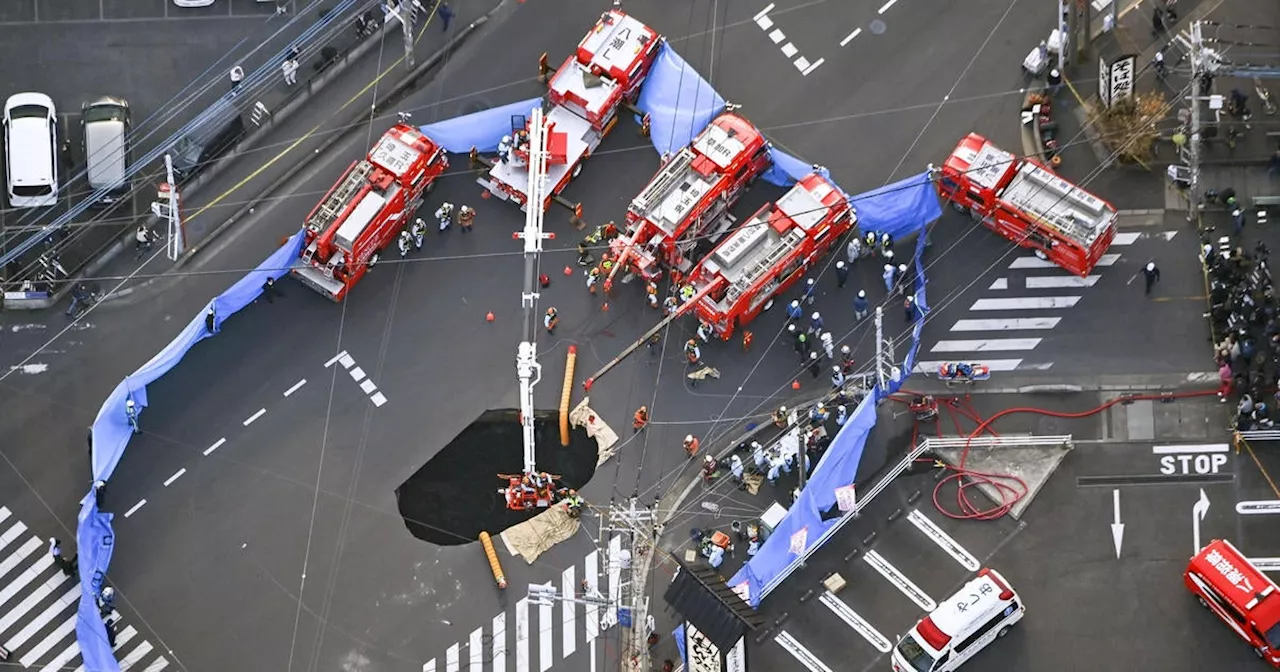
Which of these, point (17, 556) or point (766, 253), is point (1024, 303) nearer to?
point (766, 253)

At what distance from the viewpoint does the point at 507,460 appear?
8962 cm

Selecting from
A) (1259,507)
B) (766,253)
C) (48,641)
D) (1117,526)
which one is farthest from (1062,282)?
(48,641)

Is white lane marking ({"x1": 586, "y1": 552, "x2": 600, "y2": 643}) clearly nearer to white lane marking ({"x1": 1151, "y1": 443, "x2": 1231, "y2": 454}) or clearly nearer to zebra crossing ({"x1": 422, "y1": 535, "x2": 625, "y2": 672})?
zebra crossing ({"x1": 422, "y1": 535, "x2": 625, "y2": 672})

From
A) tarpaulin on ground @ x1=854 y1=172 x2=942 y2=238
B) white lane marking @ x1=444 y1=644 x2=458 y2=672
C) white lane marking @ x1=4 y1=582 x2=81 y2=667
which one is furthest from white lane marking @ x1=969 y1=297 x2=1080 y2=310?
white lane marking @ x1=4 y1=582 x2=81 y2=667

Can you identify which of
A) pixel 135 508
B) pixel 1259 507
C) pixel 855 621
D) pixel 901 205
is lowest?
pixel 1259 507

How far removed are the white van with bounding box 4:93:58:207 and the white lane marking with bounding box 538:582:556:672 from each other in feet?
92.3

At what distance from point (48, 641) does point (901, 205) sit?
1534 inches

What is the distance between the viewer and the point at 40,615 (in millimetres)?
88562

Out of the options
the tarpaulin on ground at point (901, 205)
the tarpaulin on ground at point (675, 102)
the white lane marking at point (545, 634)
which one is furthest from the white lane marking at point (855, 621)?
the tarpaulin on ground at point (675, 102)

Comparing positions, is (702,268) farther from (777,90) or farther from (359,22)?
(359,22)

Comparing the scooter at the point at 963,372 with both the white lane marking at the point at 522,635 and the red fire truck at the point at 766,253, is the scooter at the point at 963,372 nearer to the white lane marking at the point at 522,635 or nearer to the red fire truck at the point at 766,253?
the red fire truck at the point at 766,253

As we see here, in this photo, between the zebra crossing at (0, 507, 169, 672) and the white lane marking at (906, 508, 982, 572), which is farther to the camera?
the zebra crossing at (0, 507, 169, 672)

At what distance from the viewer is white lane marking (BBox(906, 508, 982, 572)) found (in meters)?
86.6

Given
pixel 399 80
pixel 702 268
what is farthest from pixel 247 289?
pixel 702 268
